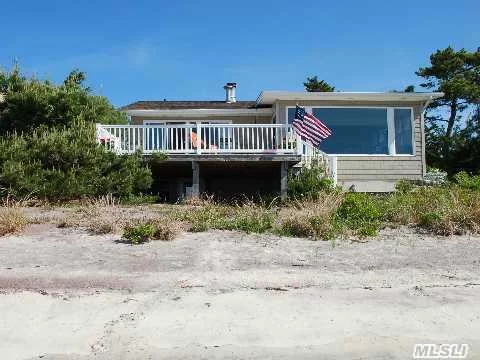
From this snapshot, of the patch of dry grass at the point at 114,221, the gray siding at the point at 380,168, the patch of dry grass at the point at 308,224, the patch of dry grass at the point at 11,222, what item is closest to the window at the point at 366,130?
the gray siding at the point at 380,168

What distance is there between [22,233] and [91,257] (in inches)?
81.4

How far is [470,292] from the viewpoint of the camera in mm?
7262

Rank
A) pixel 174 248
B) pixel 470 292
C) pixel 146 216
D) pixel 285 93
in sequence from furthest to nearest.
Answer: pixel 285 93 < pixel 146 216 < pixel 174 248 < pixel 470 292

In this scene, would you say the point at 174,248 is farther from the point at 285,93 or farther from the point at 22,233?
the point at 285,93

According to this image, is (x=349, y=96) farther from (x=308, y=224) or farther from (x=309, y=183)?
(x=308, y=224)

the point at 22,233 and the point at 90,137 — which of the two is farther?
the point at 90,137

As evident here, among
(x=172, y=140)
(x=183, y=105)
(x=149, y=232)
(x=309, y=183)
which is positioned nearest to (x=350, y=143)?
(x=309, y=183)

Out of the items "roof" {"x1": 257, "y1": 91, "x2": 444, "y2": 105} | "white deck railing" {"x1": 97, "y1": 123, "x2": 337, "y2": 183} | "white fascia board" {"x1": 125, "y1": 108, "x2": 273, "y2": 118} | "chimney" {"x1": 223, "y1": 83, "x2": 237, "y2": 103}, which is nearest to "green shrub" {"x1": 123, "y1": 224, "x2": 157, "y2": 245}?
"white deck railing" {"x1": 97, "y1": 123, "x2": 337, "y2": 183}

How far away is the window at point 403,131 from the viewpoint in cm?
1953

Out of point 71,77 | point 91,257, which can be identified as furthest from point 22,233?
point 71,77

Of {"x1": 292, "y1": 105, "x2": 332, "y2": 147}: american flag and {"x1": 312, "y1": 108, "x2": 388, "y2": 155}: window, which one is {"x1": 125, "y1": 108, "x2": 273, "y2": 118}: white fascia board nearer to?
{"x1": 312, "y1": 108, "x2": 388, "y2": 155}: window

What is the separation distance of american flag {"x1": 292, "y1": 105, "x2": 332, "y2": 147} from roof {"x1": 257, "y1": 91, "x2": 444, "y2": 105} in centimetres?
256

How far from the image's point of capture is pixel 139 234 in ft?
30.8

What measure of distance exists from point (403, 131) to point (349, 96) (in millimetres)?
2440
